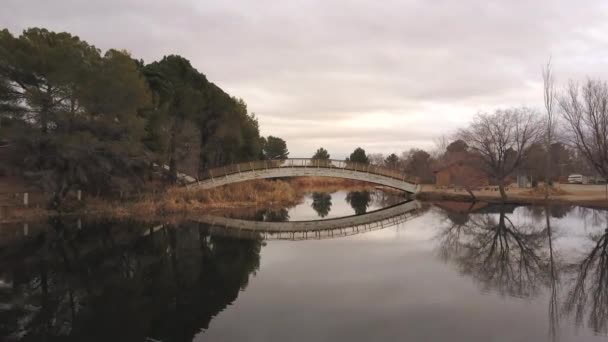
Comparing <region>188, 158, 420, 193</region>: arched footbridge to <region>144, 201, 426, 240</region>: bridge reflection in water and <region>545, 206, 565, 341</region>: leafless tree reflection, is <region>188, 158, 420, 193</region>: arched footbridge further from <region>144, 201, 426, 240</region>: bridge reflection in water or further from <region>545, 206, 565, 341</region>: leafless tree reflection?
<region>545, 206, 565, 341</region>: leafless tree reflection

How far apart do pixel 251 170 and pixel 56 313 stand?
1014 inches

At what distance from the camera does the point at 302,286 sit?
1111 cm

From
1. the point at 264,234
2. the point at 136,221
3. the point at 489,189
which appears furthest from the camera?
the point at 489,189

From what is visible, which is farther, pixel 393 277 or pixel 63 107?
pixel 63 107

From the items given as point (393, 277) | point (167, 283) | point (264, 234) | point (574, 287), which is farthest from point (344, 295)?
point (264, 234)

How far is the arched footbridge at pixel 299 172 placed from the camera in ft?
110

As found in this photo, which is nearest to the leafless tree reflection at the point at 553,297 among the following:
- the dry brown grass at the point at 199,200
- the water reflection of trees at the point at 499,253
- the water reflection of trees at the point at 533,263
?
the water reflection of trees at the point at 533,263

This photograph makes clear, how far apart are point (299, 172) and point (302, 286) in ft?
79.1

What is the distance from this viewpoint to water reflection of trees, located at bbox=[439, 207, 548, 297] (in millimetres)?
11500

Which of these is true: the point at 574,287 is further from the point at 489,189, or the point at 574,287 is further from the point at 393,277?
the point at 489,189

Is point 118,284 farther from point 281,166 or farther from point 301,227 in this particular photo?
point 281,166

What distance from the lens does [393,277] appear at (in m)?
12.0

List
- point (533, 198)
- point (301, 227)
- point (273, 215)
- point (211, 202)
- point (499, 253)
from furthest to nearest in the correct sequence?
point (533, 198), point (211, 202), point (273, 215), point (301, 227), point (499, 253)

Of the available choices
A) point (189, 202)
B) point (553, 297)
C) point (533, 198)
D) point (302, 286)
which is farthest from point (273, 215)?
point (533, 198)
